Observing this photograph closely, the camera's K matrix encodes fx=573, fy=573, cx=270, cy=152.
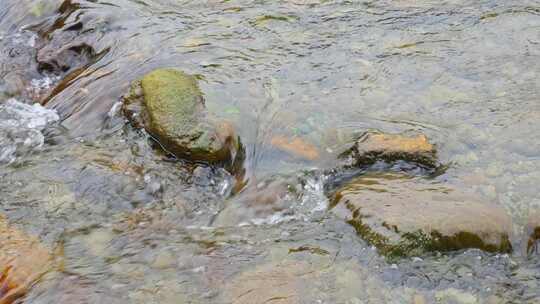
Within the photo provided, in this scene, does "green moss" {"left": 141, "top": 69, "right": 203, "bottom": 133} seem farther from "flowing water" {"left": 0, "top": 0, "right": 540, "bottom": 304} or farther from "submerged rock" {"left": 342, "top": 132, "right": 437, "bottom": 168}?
"submerged rock" {"left": 342, "top": 132, "right": 437, "bottom": 168}

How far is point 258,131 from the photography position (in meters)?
5.86

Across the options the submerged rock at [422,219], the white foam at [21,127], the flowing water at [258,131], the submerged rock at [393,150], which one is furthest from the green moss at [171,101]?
the submerged rock at [422,219]

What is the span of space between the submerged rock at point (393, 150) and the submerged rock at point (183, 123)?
1.17 meters

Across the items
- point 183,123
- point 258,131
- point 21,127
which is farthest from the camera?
point 21,127

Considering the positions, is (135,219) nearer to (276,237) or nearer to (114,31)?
(276,237)

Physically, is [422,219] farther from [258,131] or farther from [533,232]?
[258,131]

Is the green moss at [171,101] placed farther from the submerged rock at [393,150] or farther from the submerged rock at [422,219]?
the submerged rock at [422,219]

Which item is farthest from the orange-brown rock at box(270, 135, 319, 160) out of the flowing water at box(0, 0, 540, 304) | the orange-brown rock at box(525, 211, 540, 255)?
the orange-brown rock at box(525, 211, 540, 255)

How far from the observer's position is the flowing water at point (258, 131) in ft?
14.2

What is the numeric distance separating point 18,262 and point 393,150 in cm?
332

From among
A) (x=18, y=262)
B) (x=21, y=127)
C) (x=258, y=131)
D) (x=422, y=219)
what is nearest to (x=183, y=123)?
(x=258, y=131)

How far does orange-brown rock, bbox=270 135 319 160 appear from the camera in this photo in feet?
18.2

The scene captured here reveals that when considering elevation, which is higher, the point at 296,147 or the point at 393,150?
the point at 393,150

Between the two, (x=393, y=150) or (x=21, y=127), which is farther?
(x=21, y=127)
